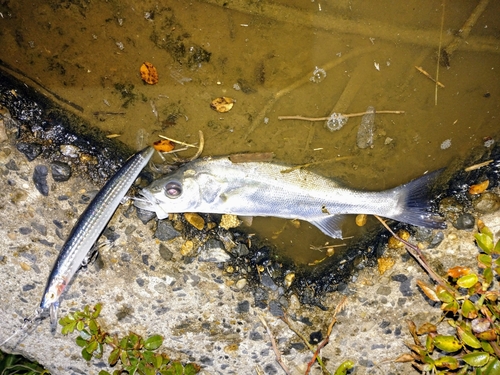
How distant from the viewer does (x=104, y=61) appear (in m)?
4.08

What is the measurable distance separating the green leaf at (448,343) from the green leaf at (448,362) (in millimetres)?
152

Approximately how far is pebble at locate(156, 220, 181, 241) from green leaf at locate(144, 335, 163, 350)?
1.01 meters

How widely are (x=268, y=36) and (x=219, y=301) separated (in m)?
2.78

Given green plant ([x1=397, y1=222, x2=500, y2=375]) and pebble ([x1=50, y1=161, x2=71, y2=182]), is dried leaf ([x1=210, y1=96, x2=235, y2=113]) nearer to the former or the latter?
pebble ([x1=50, y1=161, x2=71, y2=182])

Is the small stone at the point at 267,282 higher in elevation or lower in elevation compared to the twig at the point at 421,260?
lower

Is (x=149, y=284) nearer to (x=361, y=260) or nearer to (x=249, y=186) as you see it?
(x=249, y=186)

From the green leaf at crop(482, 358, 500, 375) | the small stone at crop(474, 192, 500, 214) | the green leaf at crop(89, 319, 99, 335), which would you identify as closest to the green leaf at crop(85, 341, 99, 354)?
the green leaf at crop(89, 319, 99, 335)

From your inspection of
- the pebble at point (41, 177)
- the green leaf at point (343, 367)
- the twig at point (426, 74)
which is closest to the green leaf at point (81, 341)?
the pebble at point (41, 177)

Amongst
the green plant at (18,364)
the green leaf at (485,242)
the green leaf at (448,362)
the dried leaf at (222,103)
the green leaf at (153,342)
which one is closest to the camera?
the green leaf at (485,242)

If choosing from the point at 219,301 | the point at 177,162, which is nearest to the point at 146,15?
the point at 177,162

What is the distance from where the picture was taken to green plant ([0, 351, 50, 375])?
178 inches

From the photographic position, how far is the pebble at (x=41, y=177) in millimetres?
3883

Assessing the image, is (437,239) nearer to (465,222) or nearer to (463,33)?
(465,222)

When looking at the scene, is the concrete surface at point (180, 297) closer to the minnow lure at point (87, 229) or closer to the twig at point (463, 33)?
the minnow lure at point (87, 229)
